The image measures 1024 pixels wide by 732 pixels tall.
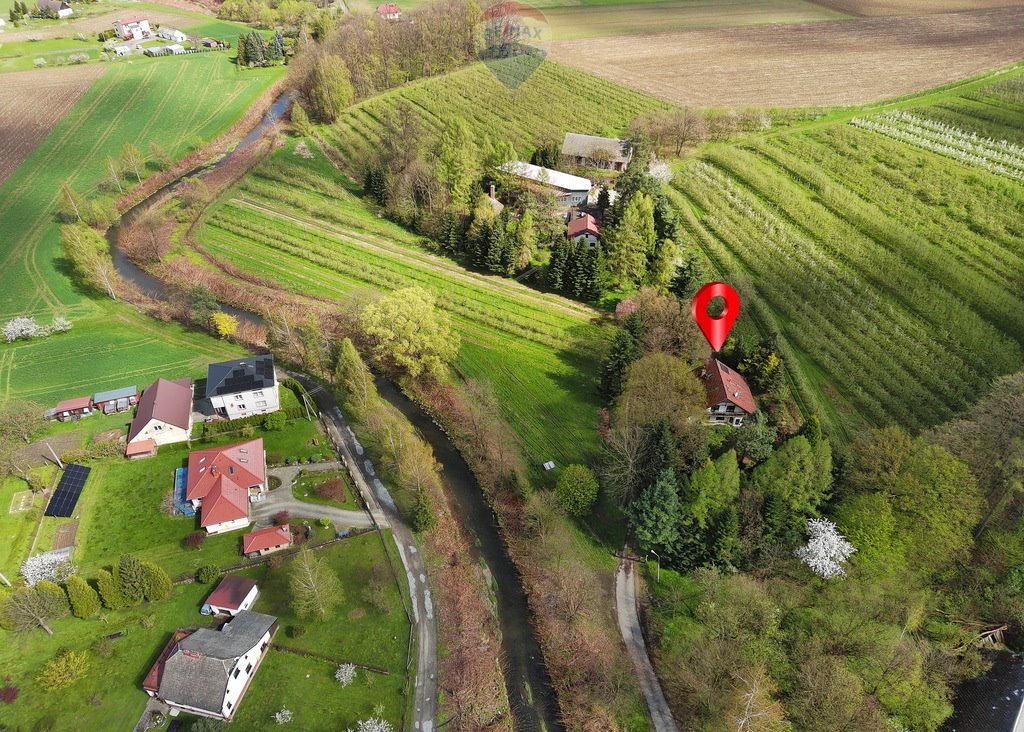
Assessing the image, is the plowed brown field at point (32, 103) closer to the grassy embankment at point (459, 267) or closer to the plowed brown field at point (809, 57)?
the grassy embankment at point (459, 267)

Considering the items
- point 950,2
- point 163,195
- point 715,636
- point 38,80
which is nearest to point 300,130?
point 163,195

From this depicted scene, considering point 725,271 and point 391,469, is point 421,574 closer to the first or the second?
point 391,469

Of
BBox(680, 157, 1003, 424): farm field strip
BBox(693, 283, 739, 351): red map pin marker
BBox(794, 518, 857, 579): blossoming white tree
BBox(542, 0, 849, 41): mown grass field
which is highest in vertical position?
BBox(542, 0, 849, 41): mown grass field

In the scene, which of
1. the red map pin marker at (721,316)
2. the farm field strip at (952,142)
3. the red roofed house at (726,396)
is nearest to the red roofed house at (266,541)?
the red map pin marker at (721,316)

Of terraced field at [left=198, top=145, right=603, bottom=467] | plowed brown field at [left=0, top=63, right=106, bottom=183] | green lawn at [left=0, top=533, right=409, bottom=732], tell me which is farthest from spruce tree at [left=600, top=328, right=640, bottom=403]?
plowed brown field at [left=0, top=63, right=106, bottom=183]

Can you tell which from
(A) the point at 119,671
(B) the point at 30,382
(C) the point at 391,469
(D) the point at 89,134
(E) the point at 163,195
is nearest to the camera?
(A) the point at 119,671

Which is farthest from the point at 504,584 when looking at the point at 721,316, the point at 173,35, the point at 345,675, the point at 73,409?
the point at 173,35

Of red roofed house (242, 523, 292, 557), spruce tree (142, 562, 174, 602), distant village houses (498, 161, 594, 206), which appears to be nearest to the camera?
spruce tree (142, 562, 174, 602)

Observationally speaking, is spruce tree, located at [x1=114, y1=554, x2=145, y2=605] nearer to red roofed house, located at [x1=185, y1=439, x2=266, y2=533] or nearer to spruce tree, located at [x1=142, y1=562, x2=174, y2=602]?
spruce tree, located at [x1=142, y1=562, x2=174, y2=602]
